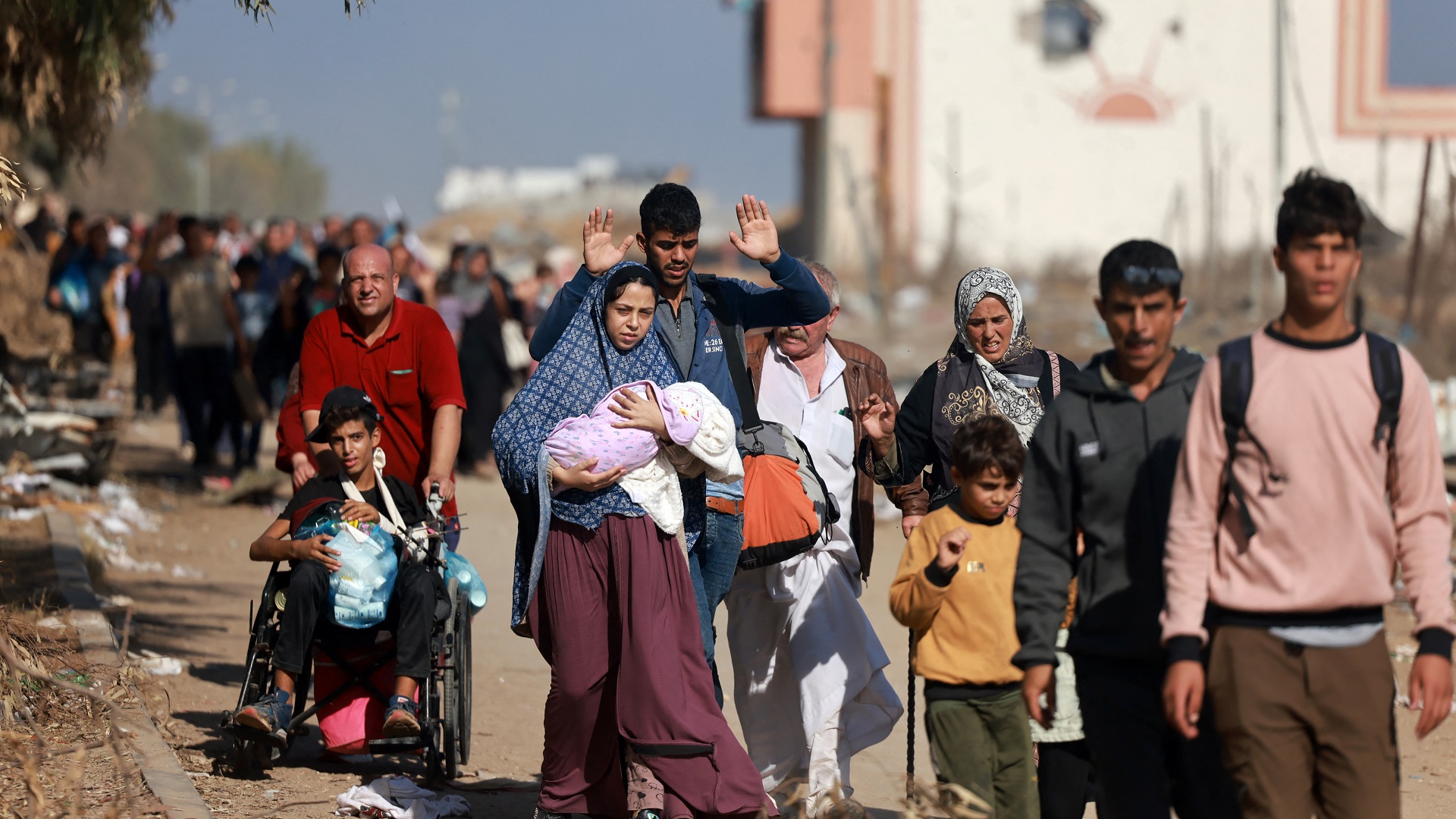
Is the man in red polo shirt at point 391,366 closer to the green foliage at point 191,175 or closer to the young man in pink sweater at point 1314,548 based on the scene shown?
the young man in pink sweater at point 1314,548

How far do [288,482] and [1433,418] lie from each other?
1152cm

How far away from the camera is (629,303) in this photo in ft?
16.3

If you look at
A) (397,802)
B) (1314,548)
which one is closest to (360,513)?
(397,802)

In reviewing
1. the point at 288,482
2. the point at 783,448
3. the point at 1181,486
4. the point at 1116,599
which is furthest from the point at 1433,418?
the point at 288,482

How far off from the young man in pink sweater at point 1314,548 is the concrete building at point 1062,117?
30.8m

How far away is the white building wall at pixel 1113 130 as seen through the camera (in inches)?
1362

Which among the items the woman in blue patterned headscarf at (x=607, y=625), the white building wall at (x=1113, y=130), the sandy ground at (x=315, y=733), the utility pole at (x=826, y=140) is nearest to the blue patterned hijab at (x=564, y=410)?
the woman in blue patterned headscarf at (x=607, y=625)

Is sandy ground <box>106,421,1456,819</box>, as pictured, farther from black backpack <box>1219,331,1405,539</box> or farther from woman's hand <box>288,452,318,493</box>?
black backpack <box>1219,331,1405,539</box>

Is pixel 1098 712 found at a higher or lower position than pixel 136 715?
higher

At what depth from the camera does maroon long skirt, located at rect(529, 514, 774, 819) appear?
4.87 metres

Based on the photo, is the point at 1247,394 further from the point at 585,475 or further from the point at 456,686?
the point at 456,686

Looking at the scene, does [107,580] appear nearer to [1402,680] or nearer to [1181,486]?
[1402,680]

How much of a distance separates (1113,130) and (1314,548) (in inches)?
1298

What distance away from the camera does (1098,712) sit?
388 cm
